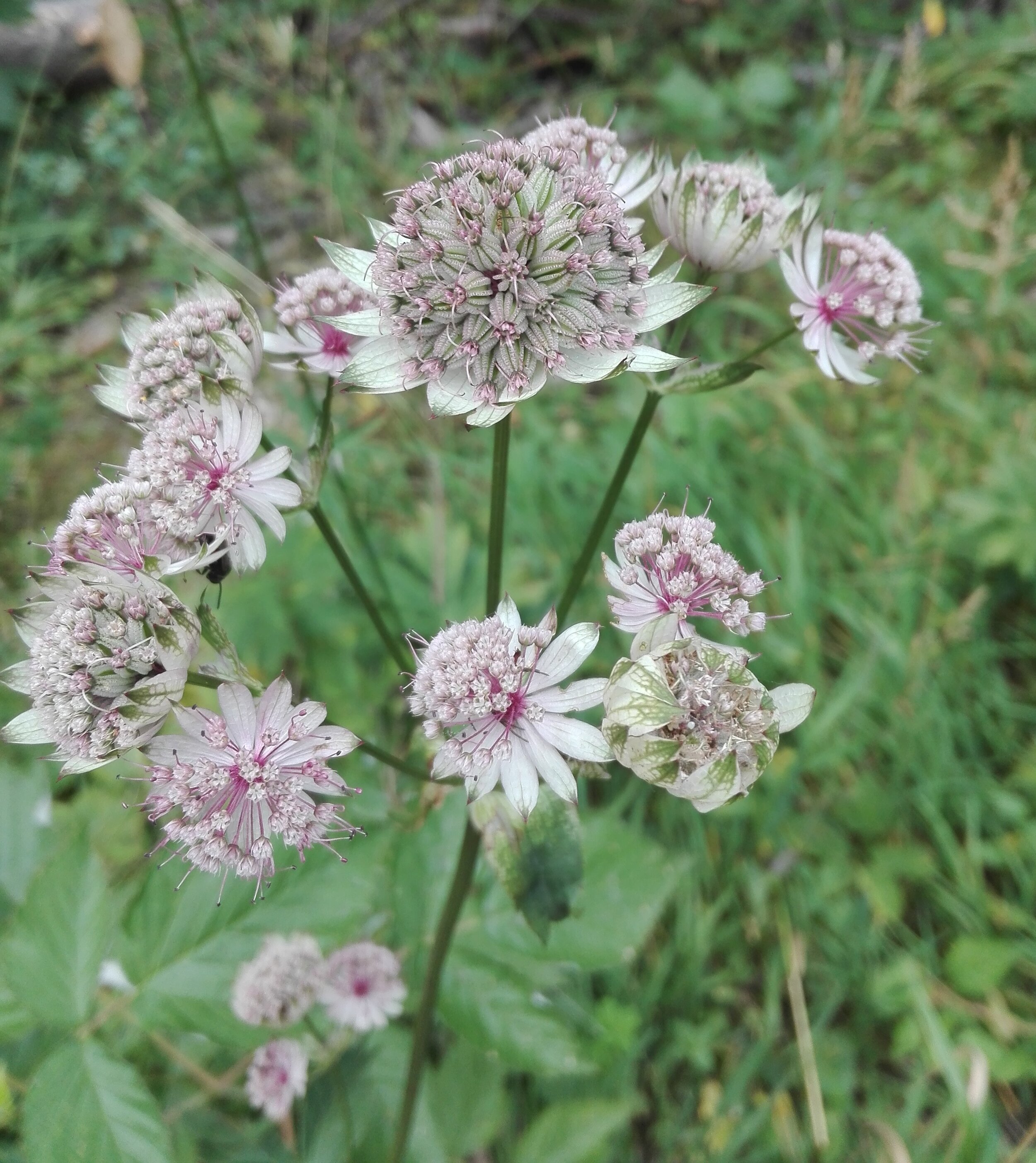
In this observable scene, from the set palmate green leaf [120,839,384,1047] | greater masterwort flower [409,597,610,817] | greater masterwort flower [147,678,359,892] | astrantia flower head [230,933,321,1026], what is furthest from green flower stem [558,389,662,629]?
astrantia flower head [230,933,321,1026]

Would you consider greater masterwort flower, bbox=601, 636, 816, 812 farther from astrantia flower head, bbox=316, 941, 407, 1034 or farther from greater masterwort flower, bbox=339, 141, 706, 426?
astrantia flower head, bbox=316, 941, 407, 1034

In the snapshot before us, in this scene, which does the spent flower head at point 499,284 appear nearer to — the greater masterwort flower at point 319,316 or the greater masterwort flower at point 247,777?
the greater masterwort flower at point 319,316

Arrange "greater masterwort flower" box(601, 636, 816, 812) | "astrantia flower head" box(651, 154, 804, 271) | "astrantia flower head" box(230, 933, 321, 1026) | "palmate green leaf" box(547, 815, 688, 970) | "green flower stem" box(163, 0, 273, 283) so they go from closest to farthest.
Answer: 1. "greater masterwort flower" box(601, 636, 816, 812)
2. "astrantia flower head" box(651, 154, 804, 271)
3. "astrantia flower head" box(230, 933, 321, 1026)
4. "palmate green leaf" box(547, 815, 688, 970)
5. "green flower stem" box(163, 0, 273, 283)

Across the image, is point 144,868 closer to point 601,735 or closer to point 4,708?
point 4,708

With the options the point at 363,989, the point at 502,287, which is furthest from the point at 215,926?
the point at 502,287

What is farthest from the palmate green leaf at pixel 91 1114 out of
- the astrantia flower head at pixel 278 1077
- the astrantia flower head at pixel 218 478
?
the astrantia flower head at pixel 218 478

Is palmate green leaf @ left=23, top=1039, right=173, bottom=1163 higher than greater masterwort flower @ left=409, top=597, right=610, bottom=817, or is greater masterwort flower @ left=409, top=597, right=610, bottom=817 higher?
greater masterwort flower @ left=409, top=597, right=610, bottom=817

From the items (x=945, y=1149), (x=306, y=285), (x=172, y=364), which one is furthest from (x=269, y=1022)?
(x=945, y=1149)

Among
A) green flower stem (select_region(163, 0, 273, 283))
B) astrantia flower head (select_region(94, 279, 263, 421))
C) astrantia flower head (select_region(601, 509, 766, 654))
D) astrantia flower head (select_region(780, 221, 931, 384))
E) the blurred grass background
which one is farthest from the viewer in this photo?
the blurred grass background
